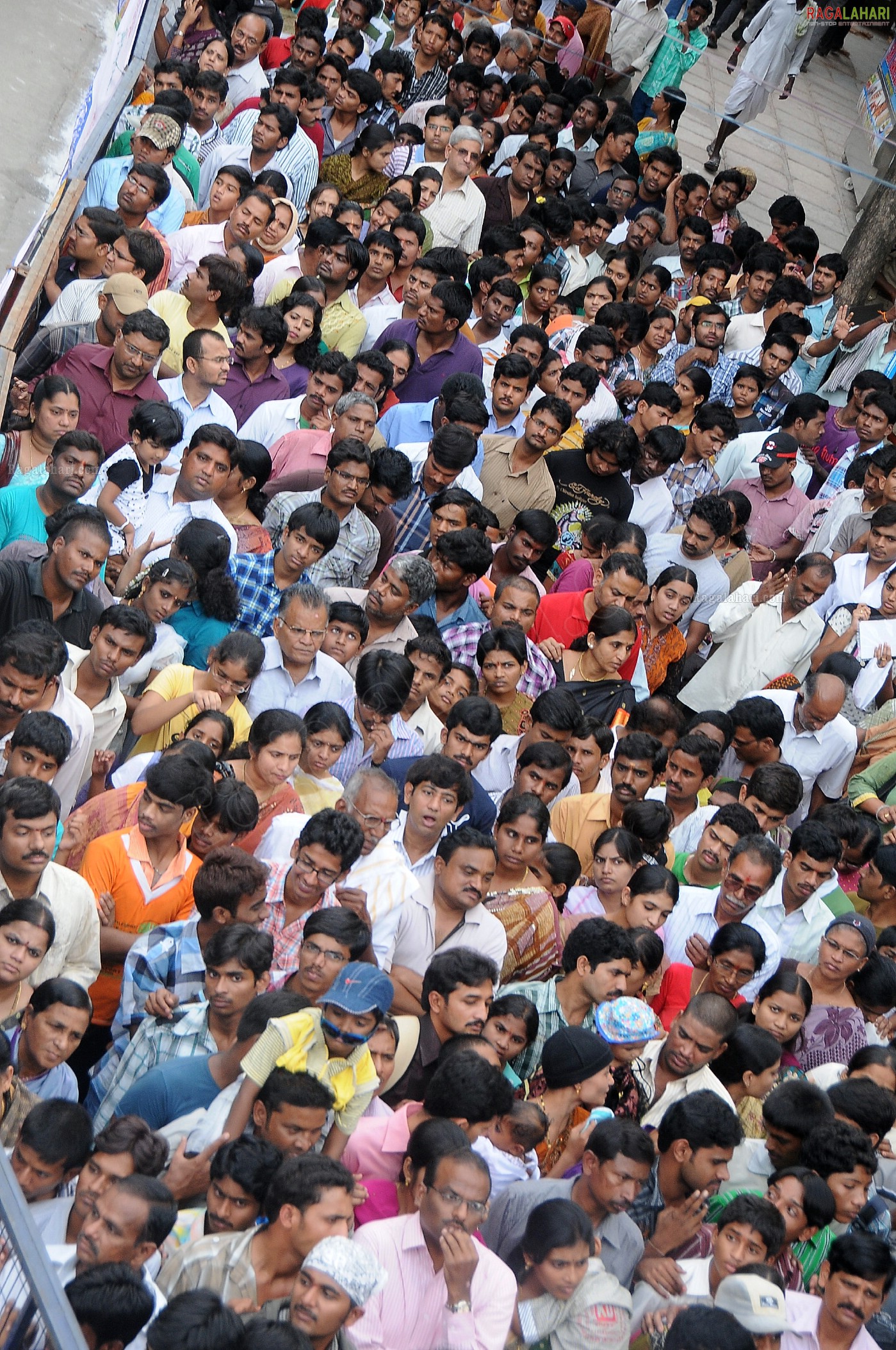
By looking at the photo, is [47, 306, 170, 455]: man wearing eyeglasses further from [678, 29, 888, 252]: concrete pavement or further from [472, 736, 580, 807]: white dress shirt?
[678, 29, 888, 252]: concrete pavement

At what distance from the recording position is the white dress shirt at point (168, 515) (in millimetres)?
5879

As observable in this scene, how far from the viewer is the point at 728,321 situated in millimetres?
10320

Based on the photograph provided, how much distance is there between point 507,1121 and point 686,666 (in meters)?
4.15

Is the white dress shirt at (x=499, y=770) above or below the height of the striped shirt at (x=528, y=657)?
below

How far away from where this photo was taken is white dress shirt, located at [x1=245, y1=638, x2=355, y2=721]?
5.62m

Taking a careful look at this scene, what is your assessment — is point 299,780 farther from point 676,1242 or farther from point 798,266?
point 798,266

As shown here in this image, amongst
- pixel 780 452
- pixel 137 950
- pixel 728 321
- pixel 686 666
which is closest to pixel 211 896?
pixel 137 950

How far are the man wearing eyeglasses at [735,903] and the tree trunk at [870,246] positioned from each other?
750cm

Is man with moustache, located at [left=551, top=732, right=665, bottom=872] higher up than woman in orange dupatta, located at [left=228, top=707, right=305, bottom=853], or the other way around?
woman in orange dupatta, located at [left=228, top=707, right=305, bottom=853]

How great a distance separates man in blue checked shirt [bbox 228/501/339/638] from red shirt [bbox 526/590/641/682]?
1330 millimetres

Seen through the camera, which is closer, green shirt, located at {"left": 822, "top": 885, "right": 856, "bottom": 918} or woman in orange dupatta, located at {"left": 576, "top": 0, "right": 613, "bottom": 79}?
green shirt, located at {"left": 822, "top": 885, "right": 856, "bottom": 918}

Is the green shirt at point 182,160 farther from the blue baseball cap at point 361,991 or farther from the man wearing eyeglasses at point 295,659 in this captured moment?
the blue baseball cap at point 361,991

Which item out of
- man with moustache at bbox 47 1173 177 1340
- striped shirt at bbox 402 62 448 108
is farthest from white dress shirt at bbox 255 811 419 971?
striped shirt at bbox 402 62 448 108

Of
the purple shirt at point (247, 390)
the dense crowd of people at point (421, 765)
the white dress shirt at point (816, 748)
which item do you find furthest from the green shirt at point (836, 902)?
the purple shirt at point (247, 390)
